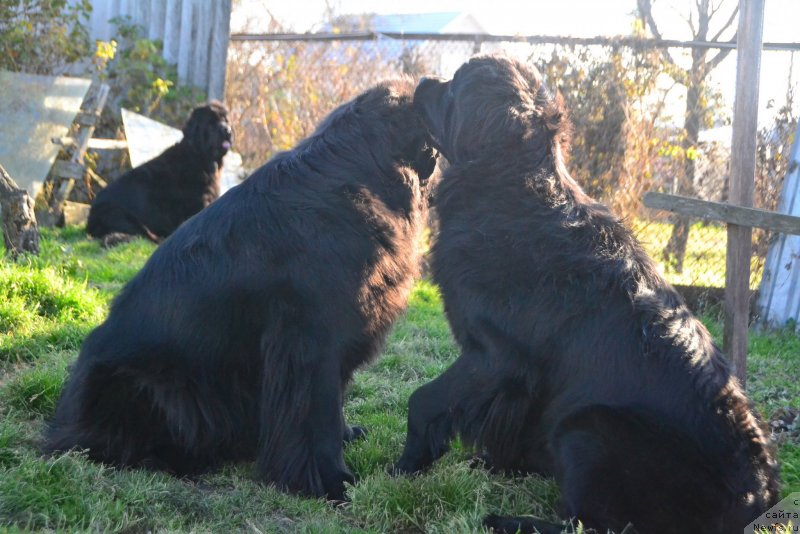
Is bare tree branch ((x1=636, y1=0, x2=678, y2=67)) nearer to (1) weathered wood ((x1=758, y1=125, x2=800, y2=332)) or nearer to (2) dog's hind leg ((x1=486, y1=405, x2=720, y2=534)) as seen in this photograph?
(1) weathered wood ((x1=758, y1=125, x2=800, y2=332))

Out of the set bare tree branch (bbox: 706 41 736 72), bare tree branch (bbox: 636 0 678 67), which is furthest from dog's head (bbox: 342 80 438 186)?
bare tree branch (bbox: 636 0 678 67)

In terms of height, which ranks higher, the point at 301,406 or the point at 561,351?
the point at 561,351

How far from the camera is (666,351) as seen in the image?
262 cm

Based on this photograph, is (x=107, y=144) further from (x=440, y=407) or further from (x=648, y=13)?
(x=648, y=13)

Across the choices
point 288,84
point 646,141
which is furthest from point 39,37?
point 646,141

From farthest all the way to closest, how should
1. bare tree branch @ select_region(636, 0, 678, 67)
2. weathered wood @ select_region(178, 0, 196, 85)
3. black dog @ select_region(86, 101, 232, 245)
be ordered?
bare tree branch @ select_region(636, 0, 678, 67) < weathered wood @ select_region(178, 0, 196, 85) < black dog @ select_region(86, 101, 232, 245)

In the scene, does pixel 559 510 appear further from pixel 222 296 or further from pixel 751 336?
pixel 751 336

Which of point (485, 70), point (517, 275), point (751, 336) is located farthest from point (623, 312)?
point (751, 336)

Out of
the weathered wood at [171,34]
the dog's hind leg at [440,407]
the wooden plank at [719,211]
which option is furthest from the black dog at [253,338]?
the weathered wood at [171,34]

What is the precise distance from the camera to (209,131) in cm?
825

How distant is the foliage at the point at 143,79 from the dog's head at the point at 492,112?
7.29m

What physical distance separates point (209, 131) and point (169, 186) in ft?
2.45

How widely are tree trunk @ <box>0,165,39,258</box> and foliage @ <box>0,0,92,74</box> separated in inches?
170

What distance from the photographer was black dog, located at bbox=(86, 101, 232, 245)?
809 cm
